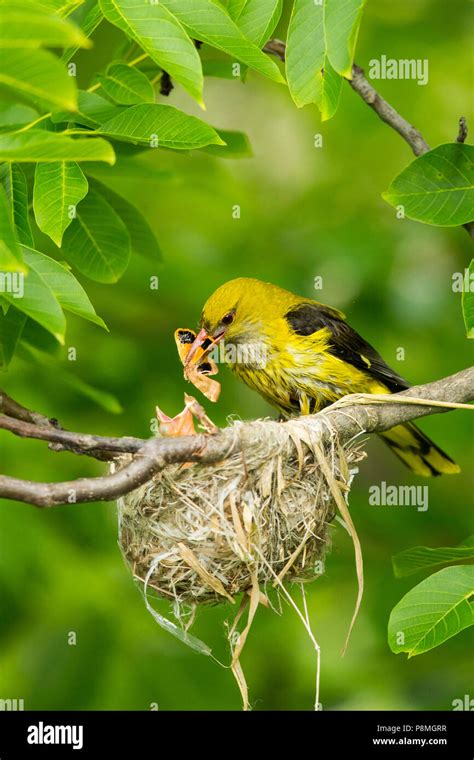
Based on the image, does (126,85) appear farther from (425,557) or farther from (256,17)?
(425,557)

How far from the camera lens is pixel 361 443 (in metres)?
3.86

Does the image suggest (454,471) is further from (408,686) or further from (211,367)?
(211,367)

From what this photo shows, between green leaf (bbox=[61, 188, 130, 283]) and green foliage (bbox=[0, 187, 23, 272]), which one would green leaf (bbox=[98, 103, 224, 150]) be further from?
green leaf (bbox=[61, 188, 130, 283])

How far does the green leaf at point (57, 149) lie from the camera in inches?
77.4

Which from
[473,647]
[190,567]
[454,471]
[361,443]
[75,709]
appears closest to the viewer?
[190,567]

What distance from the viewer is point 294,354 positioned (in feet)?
16.0

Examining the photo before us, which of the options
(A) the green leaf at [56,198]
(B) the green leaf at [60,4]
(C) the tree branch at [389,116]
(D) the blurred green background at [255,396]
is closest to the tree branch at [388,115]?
(C) the tree branch at [389,116]

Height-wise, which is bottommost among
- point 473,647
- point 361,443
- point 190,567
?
point 473,647

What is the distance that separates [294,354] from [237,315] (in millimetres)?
379

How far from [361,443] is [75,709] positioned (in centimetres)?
188

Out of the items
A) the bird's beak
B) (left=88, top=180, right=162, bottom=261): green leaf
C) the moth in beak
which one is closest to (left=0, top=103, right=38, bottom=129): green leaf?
(left=88, top=180, right=162, bottom=261): green leaf

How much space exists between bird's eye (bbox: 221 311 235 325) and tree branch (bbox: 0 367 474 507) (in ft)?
4.31

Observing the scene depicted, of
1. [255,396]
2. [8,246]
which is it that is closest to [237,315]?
[255,396]
